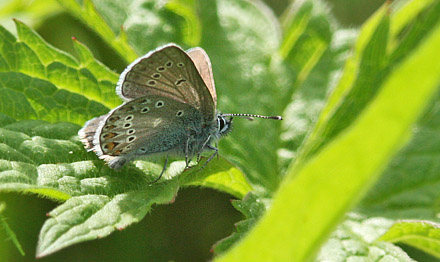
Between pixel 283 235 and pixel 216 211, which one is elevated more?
pixel 216 211

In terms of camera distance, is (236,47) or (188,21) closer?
(188,21)

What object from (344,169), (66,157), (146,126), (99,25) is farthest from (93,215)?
(99,25)

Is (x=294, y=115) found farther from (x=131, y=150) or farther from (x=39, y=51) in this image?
(x=39, y=51)

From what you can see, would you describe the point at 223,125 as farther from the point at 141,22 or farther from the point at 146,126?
the point at 141,22

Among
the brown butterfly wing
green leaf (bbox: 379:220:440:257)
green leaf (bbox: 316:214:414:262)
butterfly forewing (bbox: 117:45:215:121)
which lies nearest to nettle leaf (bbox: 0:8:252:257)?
butterfly forewing (bbox: 117:45:215:121)

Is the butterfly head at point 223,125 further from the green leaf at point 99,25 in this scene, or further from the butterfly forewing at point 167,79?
the green leaf at point 99,25

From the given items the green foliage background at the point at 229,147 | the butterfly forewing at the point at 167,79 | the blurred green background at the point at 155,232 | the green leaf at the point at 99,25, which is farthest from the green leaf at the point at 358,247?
the green leaf at the point at 99,25

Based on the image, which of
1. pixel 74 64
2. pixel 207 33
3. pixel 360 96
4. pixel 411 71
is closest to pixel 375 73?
pixel 360 96
